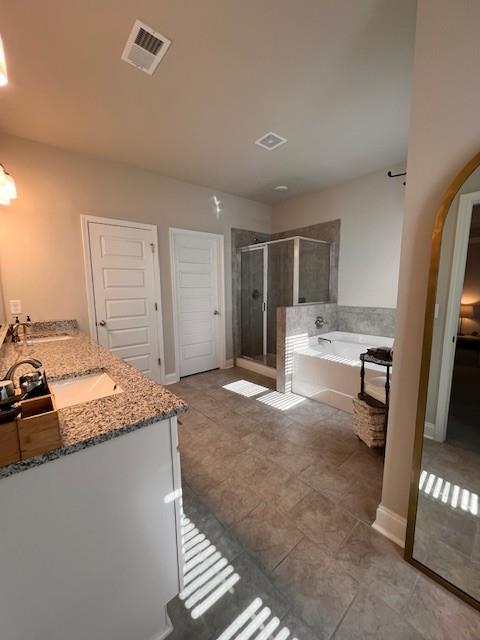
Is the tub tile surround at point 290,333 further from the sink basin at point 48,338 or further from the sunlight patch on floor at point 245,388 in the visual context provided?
the sink basin at point 48,338

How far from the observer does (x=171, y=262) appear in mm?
3355

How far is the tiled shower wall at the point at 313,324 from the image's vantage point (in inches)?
117

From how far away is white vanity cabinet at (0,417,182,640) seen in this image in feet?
2.19

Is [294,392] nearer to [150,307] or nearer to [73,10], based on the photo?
[150,307]

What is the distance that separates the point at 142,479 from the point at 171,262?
2871 millimetres

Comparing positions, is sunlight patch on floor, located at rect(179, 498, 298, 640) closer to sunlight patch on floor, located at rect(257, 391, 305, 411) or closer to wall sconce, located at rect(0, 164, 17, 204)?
sunlight patch on floor, located at rect(257, 391, 305, 411)

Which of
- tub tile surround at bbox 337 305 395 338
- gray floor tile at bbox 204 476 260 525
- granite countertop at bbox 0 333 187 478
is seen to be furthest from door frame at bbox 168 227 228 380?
gray floor tile at bbox 204 476 260 525

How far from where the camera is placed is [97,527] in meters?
0.78

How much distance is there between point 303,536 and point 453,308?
4.47ft

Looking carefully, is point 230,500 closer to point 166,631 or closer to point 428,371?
point 166,631

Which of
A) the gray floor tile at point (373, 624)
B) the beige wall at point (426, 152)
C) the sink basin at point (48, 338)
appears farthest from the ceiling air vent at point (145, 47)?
the gray floor tile at point (373, 624)

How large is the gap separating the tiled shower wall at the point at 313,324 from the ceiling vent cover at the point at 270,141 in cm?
164

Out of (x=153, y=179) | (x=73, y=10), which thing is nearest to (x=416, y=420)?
(x=73, y=10)

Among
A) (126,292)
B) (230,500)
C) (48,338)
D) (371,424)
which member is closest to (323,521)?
(230,500)
